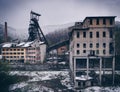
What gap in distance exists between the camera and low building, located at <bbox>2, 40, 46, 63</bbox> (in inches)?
2149

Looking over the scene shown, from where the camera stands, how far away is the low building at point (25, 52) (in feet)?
179

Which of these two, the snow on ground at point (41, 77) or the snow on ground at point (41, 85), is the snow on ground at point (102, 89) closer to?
the snow on ground at point (41, 85)

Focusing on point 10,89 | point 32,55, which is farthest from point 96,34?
point 32,55

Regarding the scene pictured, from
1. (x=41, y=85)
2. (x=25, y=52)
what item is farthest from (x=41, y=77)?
(x=25, y=52)

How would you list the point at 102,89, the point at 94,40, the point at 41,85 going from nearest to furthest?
Answer: the point at 102,89 < the point at 41,85 < the point at 94,40

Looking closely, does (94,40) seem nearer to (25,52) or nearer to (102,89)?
(102,89)

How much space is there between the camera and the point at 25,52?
55125mm

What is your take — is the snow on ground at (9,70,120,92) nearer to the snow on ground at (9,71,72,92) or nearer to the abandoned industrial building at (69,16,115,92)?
the snow on ground at (9,71,72,92)

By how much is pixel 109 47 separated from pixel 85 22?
7478 millimetres

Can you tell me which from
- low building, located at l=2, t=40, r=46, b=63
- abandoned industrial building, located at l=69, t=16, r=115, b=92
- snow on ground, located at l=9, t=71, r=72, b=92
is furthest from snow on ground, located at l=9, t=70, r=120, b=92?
low building, located at l=2, t=40, r=46, b=63

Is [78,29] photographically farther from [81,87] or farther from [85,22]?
[81,87]

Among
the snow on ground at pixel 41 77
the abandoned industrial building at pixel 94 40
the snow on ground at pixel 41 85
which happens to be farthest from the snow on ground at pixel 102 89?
the snow on ground at pixel 41 77

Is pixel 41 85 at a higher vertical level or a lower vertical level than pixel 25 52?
lower

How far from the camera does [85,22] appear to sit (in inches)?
1382
